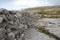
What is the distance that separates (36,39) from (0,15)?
3.24m

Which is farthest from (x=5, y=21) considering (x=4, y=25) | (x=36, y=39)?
(x=36, y=39)

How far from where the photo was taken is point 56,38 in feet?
33.1

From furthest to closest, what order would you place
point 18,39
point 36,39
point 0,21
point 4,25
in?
point 36,39, point 18,39, point 4,25, point 0,21

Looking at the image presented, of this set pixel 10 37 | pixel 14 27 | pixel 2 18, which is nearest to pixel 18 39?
pixel 14 27

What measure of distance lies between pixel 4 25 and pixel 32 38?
128 inches

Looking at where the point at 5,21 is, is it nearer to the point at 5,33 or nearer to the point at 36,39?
the point at 5,33

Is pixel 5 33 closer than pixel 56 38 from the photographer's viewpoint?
Yes

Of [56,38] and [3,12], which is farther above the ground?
[3,12]

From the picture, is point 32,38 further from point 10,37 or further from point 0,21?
point 0,21

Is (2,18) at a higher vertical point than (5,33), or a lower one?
higher

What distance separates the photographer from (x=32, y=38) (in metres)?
10.0

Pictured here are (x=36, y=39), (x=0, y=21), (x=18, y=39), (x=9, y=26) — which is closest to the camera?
(x=0, y=21)

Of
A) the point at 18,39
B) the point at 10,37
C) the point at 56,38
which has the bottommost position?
the point at 56,38

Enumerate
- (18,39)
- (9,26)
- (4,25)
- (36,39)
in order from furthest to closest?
(36,39)
(18,39)
(9,26)
(4,25)
